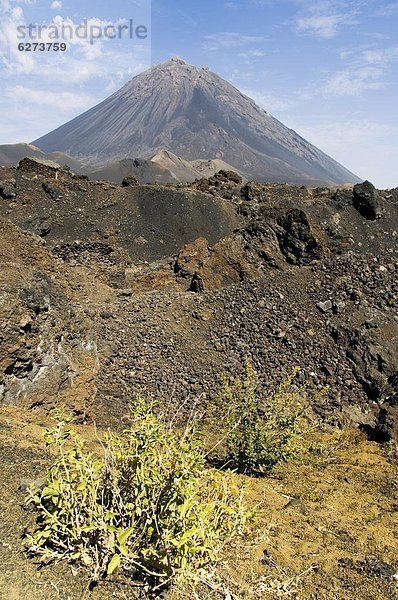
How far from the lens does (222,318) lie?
938 centimetres

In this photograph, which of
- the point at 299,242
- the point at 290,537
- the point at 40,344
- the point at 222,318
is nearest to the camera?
the point at 290,537

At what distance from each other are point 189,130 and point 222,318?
125m

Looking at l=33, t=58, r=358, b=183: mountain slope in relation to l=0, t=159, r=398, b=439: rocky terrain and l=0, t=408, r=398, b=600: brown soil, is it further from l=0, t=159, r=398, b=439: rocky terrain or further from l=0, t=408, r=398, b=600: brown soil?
l=0, t=408, r=398, b=600: brown soil

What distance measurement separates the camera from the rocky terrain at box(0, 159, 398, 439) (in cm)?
616

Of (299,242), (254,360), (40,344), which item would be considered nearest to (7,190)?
(299,242)

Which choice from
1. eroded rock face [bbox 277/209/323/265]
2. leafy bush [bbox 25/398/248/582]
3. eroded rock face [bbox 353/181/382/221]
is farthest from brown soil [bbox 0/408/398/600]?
eroded rock face [bbox 353/181/382/221]

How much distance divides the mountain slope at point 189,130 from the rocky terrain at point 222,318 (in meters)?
88.1

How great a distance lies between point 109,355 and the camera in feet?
26.7

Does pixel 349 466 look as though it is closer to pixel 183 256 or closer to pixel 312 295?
pixel 312 295

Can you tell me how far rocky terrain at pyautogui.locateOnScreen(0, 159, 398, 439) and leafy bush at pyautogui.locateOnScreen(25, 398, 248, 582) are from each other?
3059mm

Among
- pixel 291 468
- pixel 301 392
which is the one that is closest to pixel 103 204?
pixel 301 392

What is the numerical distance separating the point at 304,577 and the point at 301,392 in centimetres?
476

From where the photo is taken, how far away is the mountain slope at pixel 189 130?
11481 centimetres

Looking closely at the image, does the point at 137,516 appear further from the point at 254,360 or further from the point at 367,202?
the point at 367,202
